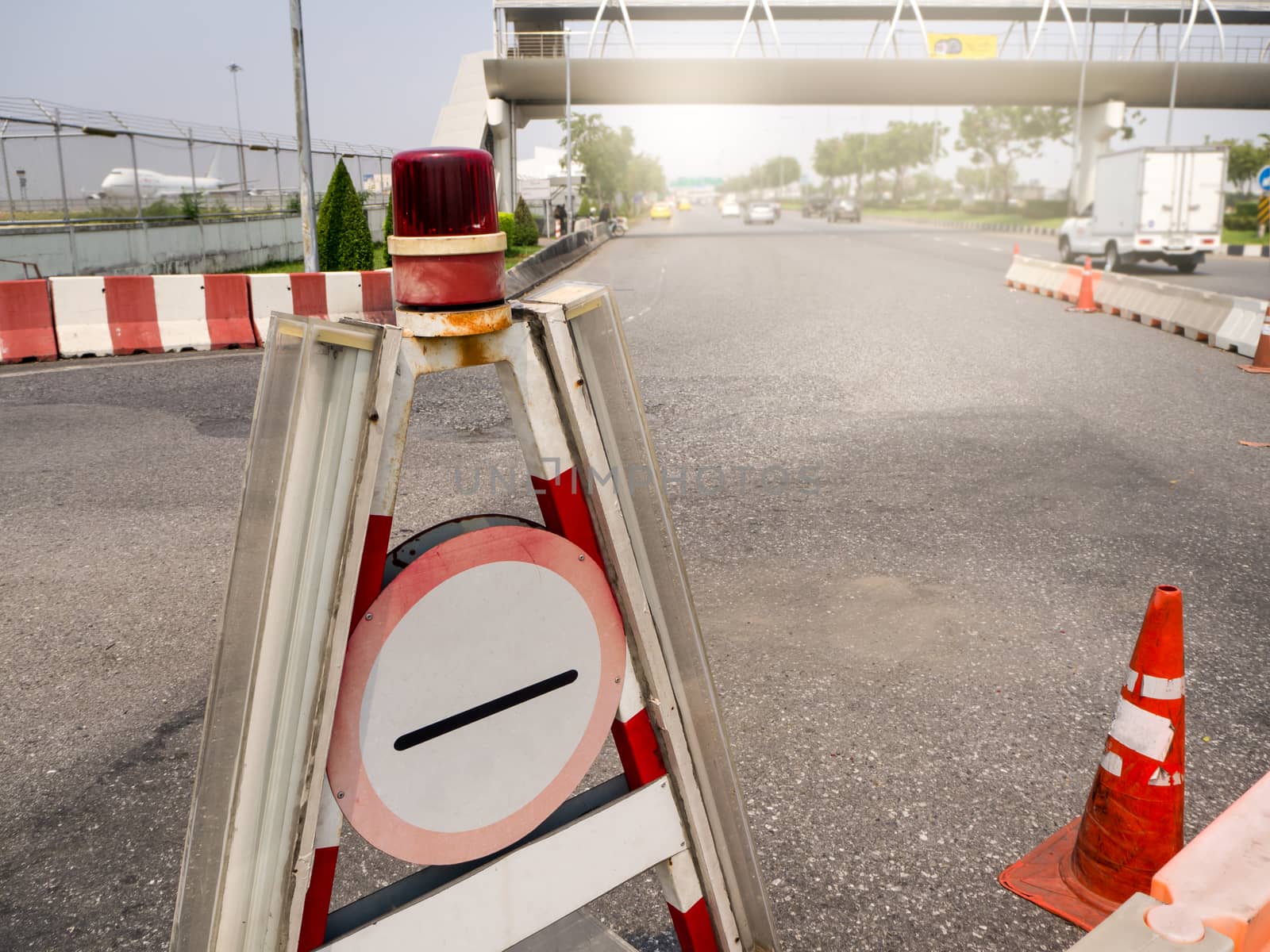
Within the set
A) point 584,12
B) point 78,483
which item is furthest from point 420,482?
point 584,12

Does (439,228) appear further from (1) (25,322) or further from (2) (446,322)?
(1) (25,322)

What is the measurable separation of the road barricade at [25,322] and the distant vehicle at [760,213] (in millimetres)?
58652

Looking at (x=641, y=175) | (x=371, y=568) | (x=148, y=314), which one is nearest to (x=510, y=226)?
(x=148, y=314)

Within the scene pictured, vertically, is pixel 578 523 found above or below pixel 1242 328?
above

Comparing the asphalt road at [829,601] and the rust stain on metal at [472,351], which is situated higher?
the rust stain on metal at [472,351]

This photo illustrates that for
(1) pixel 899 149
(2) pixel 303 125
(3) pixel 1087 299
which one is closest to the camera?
(3) pixel 1087 299

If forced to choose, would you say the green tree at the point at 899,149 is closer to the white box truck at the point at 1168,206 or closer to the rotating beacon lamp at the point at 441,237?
the white box truck at the point at 1168,206

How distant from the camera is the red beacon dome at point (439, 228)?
1550 millimetres

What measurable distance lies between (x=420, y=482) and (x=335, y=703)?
5.17 m

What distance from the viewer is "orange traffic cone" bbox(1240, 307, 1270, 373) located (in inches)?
426

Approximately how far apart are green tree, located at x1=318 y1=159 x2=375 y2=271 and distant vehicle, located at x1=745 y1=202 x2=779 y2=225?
167ft

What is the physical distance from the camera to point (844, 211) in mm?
72875

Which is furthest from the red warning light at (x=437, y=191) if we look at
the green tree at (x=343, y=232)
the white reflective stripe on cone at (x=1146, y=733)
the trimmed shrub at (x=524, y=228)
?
the trimmed shrub at (x=524, y=228)

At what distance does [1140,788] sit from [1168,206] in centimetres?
2522
